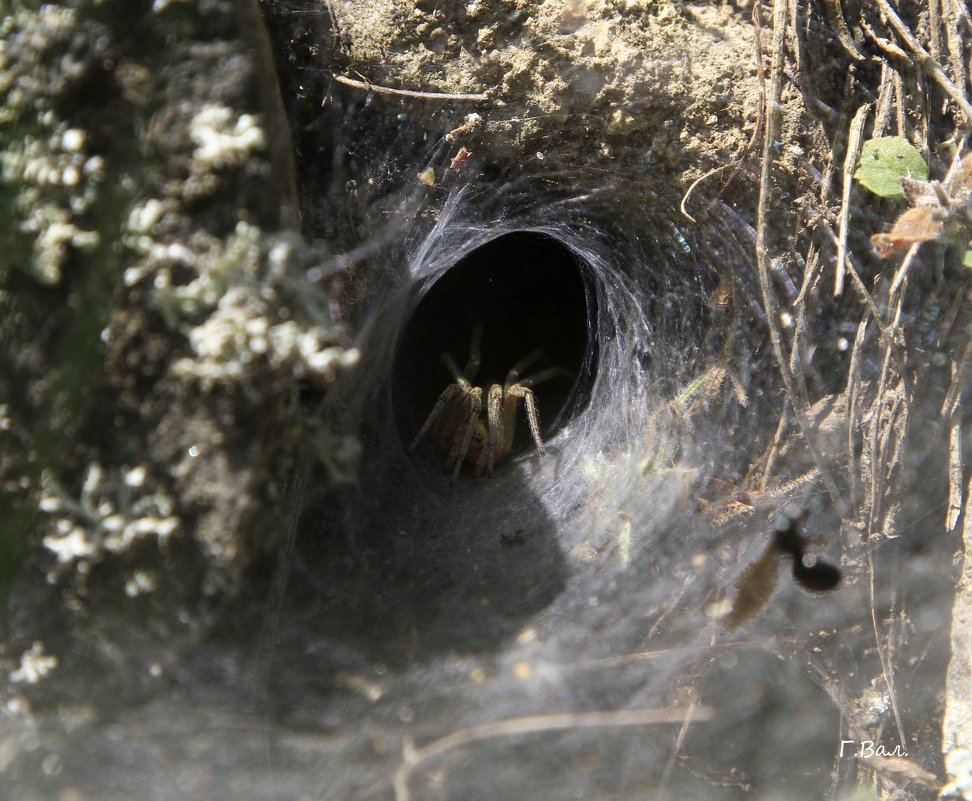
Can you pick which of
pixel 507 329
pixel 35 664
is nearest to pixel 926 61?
pixel 507 329

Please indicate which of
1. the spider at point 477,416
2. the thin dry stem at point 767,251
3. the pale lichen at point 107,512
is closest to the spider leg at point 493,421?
the spider at point 477,416

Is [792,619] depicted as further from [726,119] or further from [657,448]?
[726,119]

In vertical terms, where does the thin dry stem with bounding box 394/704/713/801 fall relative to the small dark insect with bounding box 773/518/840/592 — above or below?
below

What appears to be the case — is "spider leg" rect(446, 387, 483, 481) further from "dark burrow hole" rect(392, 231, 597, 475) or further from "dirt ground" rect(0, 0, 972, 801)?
"dirt ground" rect(0, 0, 972, 801)

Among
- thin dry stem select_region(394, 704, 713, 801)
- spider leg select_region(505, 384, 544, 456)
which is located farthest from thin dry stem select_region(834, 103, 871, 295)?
spider leg select_region(505, 384, 544, 456)

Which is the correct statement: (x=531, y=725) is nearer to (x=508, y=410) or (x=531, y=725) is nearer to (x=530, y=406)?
(x=530, y=406)
